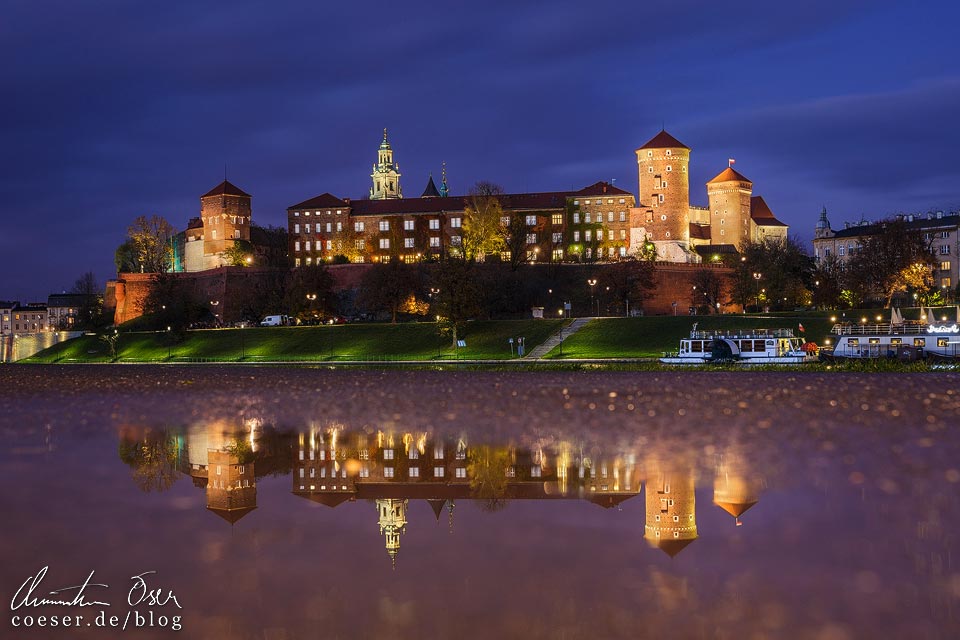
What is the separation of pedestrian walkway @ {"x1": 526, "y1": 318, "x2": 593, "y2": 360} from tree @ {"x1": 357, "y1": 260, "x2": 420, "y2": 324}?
794 inches

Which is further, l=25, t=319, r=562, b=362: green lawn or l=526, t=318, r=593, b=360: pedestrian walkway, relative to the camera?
l=25, t=319, r=562, b=362: green lawn

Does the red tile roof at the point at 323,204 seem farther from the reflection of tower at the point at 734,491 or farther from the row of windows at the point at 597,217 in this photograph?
the reflection of tower at the point at 734,491

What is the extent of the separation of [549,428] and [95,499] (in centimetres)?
1039

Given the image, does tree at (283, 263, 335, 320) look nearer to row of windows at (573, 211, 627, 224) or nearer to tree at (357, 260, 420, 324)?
tree at (357, 260, 420, 324)

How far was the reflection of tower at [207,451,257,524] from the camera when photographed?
12453 millimetres

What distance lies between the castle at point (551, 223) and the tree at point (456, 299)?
40865mm

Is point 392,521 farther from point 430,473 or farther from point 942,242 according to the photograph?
point 942,242

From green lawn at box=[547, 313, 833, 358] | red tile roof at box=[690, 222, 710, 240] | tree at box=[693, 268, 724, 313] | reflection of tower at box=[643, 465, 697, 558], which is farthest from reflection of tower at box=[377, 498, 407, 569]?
red tile roof at box=[690, 222, 710, 240]

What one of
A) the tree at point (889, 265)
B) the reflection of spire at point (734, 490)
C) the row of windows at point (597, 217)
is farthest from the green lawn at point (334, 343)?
the reflection of spire at point (734, 490)

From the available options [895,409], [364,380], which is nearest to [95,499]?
[895,409]

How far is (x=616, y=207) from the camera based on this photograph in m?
117

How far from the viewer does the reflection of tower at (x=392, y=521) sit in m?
10.2

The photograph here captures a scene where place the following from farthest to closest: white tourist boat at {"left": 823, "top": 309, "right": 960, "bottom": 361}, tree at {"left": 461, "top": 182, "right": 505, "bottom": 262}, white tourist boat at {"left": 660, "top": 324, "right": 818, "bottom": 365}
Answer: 1. tree at {"left": 461, "top": 182, "right": 505, "bottom": 262}
2. white tourist boat at {"left": 660, "top": 324, "right": 818, "bottom": 365}
3. white tourist boat at {"left": 823, "top": 309, "right": 960, "bottom": 361}
